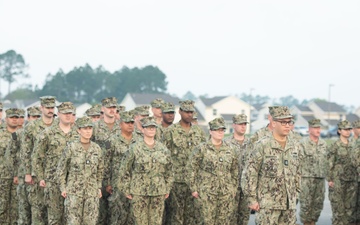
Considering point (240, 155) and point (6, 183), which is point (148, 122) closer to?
point (240, 155)

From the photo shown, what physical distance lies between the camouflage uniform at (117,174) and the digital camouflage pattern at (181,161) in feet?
2.34

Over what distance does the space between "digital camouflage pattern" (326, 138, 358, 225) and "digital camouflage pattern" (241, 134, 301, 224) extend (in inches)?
170

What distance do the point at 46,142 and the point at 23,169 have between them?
42.5 inches

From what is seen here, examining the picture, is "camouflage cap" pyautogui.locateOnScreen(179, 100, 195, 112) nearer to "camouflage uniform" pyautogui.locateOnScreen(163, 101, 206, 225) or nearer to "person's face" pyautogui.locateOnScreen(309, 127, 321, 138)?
"camouflage uniform" pyautogui.locateOnScreen(163, 101, 206, 225)

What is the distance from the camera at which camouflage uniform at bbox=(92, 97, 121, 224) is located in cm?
948

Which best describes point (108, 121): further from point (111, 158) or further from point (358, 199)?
point (358, 199)

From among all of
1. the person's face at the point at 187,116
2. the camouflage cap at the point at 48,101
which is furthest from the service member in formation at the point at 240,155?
the camouflage cap at the point at 48,101

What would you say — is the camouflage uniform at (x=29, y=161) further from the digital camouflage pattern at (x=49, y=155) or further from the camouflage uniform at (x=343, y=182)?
the camouflage uniform at (x=343, y=182)

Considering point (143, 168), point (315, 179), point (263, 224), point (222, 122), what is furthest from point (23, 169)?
point (315, 179)

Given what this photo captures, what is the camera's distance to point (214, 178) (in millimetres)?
8609

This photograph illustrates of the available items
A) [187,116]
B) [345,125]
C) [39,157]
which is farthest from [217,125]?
[345,125]

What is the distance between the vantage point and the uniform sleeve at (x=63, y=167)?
840cm

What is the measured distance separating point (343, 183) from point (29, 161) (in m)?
5.72

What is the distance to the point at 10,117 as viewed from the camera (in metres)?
11.0
